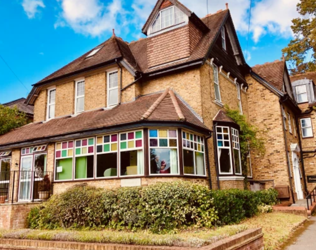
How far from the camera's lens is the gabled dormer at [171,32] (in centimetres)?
1647

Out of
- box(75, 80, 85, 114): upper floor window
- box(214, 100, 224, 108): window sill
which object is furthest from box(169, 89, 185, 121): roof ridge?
box(75, 80, 85, 114): upper floor window

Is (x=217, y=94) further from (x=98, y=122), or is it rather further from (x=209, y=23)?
(x=98, y=122)

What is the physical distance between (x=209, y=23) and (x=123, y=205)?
13.3m

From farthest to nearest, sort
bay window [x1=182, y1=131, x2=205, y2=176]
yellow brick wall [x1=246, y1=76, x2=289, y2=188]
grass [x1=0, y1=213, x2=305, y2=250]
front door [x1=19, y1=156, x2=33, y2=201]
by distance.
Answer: yellow brick wall [x1=246, y1=76, x2=289, y2=188], front door [x1=19, y1=156, x2=33, y2=201], bay window [x1=182, y1=131, x2=205, y2=176], grass [x1=0, y1=213, x2=305, y2=250]

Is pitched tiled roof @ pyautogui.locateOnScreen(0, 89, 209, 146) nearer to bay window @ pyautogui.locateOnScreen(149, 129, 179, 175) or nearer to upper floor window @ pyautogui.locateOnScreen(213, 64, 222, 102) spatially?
bay window @ pyautogui.locateOnScreen(149, 129, 179, 175)

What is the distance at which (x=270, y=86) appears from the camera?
64.7 ft

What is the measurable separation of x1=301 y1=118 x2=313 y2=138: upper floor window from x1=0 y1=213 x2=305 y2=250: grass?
41.8ft

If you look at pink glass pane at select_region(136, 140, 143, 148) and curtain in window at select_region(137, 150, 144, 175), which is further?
pink glass pane at select_region(136, 140, 143, 148)

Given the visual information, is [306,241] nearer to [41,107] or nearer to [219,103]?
[219,103]

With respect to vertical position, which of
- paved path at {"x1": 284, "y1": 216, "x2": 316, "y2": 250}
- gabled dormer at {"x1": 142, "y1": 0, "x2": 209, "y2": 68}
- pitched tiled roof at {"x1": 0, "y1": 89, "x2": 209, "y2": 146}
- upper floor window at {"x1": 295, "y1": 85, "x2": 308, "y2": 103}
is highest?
gabled dormer at {"x1": 142, "y1": 0, "x2": 209, "y2": 68}

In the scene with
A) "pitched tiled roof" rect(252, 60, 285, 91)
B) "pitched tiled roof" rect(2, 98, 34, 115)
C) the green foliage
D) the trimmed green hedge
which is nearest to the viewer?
the trimmed green hedge

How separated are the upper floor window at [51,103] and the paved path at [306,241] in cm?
1542

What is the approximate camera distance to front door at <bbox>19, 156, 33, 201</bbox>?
1525 centimetres

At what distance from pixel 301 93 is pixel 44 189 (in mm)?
21242
